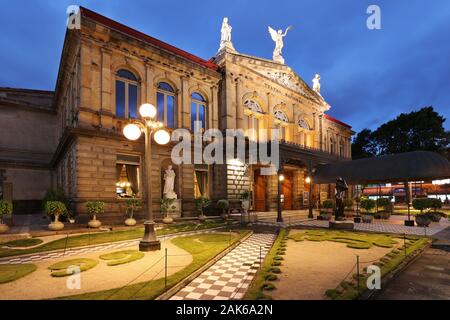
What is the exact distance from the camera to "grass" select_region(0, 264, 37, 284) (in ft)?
20.9

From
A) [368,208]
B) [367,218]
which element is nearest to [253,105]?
[368,208]

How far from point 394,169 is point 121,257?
60.0ft

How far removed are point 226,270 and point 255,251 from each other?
8.80 feet

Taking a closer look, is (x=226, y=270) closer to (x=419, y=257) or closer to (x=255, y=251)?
(x=255, y=251)

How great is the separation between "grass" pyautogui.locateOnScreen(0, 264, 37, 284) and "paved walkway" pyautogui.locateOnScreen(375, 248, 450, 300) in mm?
8368

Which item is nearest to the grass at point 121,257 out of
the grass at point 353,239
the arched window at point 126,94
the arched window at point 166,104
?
the grass at point 353,239

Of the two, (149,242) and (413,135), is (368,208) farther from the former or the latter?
(413,135)

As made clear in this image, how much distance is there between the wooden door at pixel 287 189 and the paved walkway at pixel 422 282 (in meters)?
18.8

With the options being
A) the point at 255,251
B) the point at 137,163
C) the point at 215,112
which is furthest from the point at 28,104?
the point at 255,251

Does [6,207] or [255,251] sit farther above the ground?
[6,207]

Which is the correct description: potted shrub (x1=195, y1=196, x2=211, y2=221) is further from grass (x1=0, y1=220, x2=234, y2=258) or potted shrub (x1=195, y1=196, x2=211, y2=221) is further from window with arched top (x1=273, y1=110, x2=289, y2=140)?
window with arched top (x1=273, y1=110, x2=289, y2=140)

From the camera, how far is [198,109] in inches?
837

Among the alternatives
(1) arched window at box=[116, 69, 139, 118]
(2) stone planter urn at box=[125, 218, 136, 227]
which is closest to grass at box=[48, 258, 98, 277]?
(2) stone planter urn at box=[125, 218, 136, 227]

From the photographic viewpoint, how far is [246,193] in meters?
19.7
